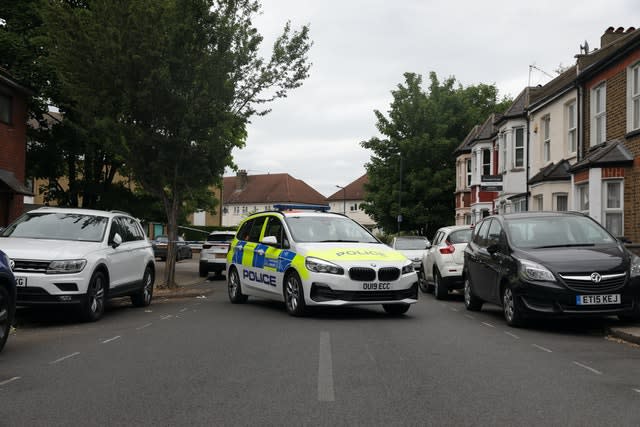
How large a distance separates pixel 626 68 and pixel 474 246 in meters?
8.90

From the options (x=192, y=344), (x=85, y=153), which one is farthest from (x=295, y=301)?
(x=85, y=153)

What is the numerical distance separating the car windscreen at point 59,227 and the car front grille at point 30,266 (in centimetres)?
132

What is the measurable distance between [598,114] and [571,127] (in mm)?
3848

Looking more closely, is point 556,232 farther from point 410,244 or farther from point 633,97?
point 410,244

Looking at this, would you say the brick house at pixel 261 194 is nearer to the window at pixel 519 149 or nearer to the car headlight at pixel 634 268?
the window at pixel 519 149

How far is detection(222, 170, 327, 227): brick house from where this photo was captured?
113188 mm

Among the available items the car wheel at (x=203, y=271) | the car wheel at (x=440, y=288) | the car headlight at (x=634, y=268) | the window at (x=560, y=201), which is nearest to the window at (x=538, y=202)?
the window at (x=560, y=201)

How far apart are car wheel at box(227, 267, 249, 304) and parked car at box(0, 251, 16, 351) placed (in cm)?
673

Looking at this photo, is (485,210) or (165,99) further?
(485,210)

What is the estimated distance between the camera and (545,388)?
6.29 m

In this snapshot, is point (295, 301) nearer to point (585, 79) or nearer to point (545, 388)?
point (545, 388)

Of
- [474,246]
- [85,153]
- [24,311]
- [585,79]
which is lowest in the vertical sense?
[24,311]

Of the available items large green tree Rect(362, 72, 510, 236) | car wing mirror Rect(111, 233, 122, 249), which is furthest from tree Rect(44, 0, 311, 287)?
large green tree Rect(362, 72, 510, 236)

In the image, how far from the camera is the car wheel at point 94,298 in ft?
36.5
